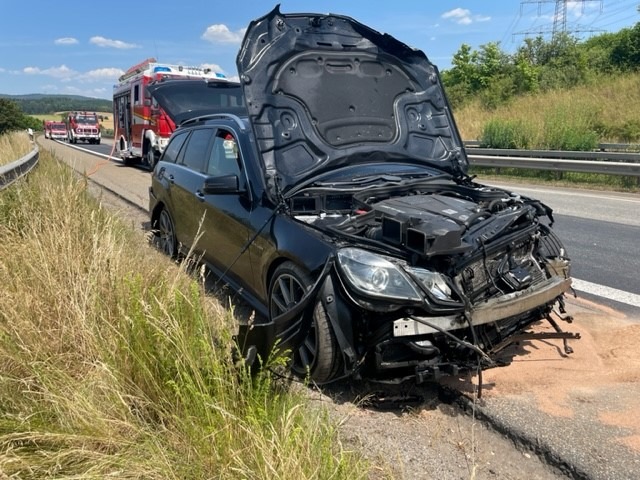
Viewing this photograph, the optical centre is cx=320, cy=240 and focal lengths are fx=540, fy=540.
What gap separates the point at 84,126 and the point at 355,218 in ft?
151

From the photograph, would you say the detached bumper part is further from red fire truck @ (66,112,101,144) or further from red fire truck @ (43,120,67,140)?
red fire truck @ (43,120,67,140)

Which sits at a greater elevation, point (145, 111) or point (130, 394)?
point (145, 111)

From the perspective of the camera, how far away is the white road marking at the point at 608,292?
5004 millimetres

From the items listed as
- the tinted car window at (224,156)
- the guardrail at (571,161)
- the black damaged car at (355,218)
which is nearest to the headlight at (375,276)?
the black damaged car at (355,218)

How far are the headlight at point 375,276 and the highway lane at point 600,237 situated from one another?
Answer: 2855 millimetres

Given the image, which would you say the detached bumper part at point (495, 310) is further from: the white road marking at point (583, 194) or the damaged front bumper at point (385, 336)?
the white road marking at point (583, 194)

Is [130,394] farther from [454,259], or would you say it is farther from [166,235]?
[166,235]

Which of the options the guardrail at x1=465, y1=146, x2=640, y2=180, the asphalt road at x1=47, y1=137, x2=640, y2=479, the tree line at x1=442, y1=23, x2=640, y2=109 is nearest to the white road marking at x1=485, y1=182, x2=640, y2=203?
the guardrail at x1=465, y1=146, x2=640, y2=180

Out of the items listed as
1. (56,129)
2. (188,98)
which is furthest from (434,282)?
(56,129)

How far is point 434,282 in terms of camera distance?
3076 millimetres

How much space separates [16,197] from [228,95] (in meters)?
9.13

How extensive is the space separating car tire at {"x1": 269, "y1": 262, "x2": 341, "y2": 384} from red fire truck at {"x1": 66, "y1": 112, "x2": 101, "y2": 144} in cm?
4538

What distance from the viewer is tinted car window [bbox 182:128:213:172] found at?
17.7 ft

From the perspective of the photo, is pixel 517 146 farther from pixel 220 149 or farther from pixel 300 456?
pixel 300 456
